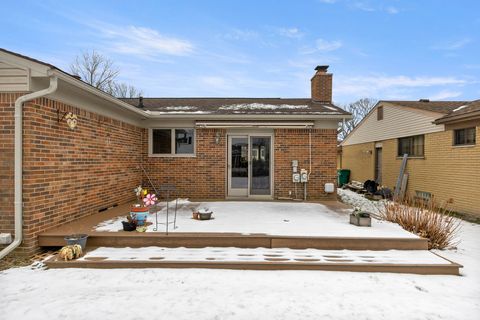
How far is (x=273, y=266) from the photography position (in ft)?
13.1

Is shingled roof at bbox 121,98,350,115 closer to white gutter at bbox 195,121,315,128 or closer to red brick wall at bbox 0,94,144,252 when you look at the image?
white gutter at bbox 195,121,315,128

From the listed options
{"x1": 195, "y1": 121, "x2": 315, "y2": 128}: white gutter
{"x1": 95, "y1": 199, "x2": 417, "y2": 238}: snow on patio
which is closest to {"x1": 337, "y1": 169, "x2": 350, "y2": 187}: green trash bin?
{"x1": 195, "y1": 121, "x2": 315, "y2": 128}: white gutter

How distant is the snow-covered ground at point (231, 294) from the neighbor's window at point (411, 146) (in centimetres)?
793

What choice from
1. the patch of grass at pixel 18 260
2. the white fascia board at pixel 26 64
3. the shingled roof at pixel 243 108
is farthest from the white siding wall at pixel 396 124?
the patch of grass at pixel 18 260

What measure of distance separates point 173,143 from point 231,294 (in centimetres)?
644

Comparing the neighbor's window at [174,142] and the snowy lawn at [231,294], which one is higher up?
the neighbor's window at [174,142]

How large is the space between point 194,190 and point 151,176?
158 centimetres

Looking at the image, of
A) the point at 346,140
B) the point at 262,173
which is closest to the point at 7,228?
the point at 262,173

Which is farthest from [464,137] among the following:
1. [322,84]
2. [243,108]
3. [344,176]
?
[344,176]

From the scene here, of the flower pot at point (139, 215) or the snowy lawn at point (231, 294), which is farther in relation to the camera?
the flower pot at point (139, 215)

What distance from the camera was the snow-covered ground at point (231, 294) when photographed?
2895 millimetres

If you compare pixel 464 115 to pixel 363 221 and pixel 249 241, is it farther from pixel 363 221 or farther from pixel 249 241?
pixel 249 241

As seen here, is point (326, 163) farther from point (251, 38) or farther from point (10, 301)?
point (251, 38)

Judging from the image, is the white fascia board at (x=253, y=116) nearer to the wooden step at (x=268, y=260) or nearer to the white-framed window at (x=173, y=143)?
the white-framed window at (x=173, y=143)
